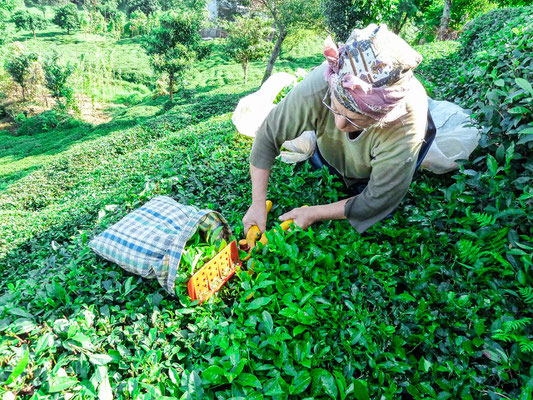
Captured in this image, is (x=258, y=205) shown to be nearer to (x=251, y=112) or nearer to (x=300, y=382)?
(x=300, y=382)

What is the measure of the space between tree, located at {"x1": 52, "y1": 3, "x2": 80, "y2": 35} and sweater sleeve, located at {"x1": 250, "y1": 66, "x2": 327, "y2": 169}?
126 ft

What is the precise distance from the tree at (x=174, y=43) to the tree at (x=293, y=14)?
3662 millimetres

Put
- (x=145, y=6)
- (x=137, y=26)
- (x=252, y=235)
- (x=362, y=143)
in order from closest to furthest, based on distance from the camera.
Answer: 1. (x=362, y=143)
2. (x=252, y=235)
3. (x=137, y=26)
4. (x=145, y=6)

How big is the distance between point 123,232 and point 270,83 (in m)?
2.83

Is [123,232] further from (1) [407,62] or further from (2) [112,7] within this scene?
(2) [112,7]

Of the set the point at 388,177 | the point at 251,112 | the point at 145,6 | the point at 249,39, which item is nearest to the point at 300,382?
the point at 388,177

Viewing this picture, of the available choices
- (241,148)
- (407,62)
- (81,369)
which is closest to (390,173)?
(407,62)

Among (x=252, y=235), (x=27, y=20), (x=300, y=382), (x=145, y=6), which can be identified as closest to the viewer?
(x=300, y=382)

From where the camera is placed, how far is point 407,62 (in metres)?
1.44

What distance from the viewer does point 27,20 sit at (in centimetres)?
3064

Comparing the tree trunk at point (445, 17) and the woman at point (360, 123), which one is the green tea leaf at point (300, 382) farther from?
the tree trunk at point (445, 17)

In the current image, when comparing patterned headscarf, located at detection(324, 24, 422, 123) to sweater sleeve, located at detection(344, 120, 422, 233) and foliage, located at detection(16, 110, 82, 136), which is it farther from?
foliage, located at detection(16, 110, 82, 136)

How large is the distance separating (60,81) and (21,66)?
225 cm

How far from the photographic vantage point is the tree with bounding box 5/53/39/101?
17609mm
